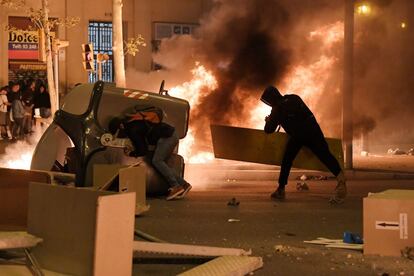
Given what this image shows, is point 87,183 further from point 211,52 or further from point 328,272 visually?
point 211,52

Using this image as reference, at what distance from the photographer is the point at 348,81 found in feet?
50.9

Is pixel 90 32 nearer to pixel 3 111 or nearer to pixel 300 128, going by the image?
pixel 3 111

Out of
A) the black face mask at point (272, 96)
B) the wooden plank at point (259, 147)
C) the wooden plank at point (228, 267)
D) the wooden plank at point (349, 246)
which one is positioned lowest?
the wooden plank at point (349, 246)

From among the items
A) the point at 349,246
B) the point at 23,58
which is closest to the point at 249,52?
the point at 23,58

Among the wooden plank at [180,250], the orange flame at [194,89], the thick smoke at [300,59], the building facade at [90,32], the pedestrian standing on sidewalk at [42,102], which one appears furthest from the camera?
the building facade at [90,32]

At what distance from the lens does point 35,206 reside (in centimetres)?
524

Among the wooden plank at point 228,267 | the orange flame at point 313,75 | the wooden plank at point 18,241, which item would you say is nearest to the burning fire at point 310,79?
the orange flame at point 313,75

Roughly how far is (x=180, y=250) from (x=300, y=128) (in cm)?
467

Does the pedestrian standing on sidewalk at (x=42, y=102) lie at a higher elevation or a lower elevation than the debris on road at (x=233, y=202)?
higher

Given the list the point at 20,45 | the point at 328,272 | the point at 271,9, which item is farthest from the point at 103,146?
the point at 20,45

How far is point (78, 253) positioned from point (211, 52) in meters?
14.7

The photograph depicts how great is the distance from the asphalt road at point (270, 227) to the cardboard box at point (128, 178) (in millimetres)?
196

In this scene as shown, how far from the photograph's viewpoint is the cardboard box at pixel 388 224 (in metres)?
6.54

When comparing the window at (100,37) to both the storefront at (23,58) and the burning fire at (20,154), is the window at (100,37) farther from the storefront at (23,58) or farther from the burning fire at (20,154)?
the burning fire at (20,154)
